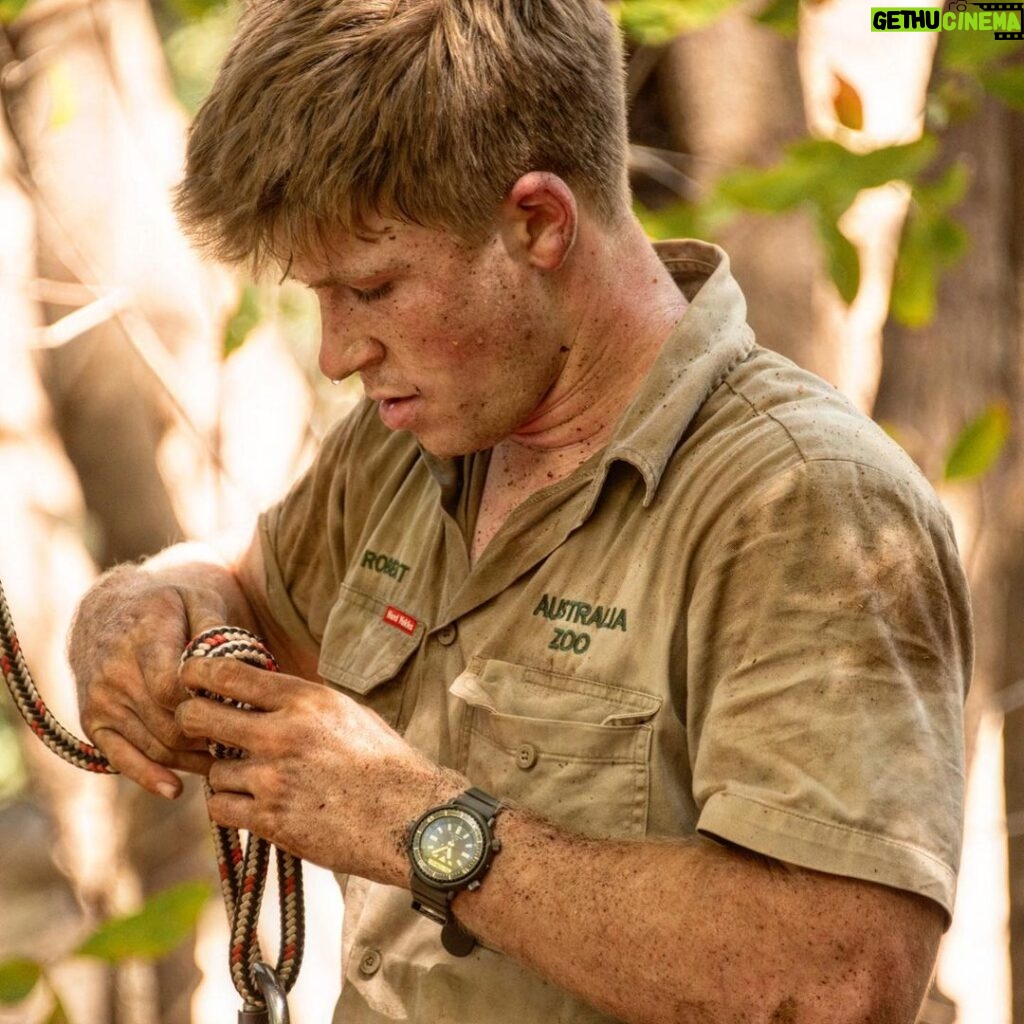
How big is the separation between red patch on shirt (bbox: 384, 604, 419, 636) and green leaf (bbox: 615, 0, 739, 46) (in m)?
1.30

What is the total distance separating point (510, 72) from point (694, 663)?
2.72 ft

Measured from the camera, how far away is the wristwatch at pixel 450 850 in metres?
1.83

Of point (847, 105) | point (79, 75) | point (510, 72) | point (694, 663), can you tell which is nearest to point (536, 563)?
point (694, 663)

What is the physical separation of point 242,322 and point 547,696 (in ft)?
5.38

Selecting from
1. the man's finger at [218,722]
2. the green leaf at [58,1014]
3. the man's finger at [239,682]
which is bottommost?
the green leaf at [58,1014]

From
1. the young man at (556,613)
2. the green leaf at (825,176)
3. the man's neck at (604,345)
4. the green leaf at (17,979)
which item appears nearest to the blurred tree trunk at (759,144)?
the green leaf at (825,176)

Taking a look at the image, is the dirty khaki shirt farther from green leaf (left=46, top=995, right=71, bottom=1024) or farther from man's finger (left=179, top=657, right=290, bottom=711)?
green leaf (left=46, top=995, right=71, bottom=1024)

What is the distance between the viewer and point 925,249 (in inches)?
120

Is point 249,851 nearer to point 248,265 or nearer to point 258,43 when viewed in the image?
point 248,265

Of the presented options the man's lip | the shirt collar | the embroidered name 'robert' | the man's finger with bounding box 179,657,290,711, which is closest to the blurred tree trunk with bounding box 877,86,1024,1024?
the shirt collar

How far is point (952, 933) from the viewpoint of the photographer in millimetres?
3414

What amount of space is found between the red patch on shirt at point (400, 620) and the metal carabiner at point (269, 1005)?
509 mm

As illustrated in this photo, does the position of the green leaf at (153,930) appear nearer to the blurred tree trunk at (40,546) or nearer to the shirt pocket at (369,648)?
the shirt pocket at (369,648)

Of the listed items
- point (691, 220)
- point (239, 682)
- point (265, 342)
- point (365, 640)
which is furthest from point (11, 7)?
point (239, 682)
